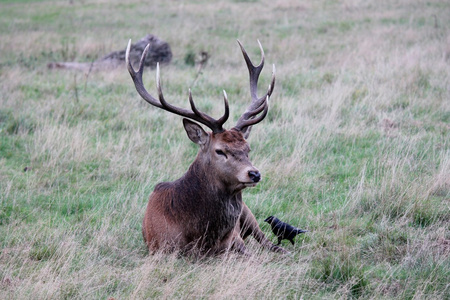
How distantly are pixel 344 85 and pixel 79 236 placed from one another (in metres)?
6.53

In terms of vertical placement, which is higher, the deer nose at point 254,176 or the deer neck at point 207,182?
the deer nose at point 254,176

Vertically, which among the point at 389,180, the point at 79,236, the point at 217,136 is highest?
the point at 217,136

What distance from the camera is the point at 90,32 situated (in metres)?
19.1

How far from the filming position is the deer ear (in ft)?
17.2

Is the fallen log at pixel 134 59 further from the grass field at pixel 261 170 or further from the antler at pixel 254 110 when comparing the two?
the antler at pixel 254 110

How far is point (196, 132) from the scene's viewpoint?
5293 mm

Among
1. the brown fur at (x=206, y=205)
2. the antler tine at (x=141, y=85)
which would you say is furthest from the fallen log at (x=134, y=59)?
the brown fur at (x=206, y=205)

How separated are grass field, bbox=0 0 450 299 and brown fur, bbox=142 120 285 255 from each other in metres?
0.21

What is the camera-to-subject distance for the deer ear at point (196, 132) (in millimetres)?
5230

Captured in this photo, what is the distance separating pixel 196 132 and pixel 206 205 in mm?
657

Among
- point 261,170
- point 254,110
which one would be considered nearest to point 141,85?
point 254,110

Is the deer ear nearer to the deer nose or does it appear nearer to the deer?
the deer

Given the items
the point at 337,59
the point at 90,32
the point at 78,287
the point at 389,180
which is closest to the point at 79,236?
the point at 78,287

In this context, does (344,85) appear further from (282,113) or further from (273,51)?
(273,51)
